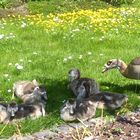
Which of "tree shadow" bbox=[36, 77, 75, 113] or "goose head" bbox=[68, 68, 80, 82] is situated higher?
"goose head" bbox=[68, 68, 80, 82]

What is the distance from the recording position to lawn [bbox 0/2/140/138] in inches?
477

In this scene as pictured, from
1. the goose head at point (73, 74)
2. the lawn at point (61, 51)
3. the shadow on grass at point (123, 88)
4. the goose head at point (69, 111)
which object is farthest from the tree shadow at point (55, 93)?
the shadow on grass at point (123, 88)

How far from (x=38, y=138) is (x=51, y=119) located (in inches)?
43.6

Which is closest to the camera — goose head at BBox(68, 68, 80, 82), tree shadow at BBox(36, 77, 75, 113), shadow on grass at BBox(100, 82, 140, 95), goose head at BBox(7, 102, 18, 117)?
goose head at BBox(7, 102, 18, 117)

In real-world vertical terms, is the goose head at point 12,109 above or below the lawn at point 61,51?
above

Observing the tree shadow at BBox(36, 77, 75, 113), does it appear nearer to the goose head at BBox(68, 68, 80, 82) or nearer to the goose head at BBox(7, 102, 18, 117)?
the goose head at BBox(68, 68, 80, 82)

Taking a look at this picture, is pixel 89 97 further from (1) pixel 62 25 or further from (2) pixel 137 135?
(1) pixel 62 25

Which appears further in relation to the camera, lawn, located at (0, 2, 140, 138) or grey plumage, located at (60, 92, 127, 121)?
lawn, located at (0, 2, 140, 138)

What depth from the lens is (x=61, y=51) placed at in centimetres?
1634

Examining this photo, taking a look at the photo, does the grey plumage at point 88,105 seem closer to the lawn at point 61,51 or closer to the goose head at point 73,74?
the lawn at point 61,51

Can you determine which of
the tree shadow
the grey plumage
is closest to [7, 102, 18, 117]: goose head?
the grey plumage

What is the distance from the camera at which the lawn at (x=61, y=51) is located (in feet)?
39.8

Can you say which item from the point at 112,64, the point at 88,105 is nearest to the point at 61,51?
the point at 112,64

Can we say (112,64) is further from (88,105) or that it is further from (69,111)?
(69,111)
